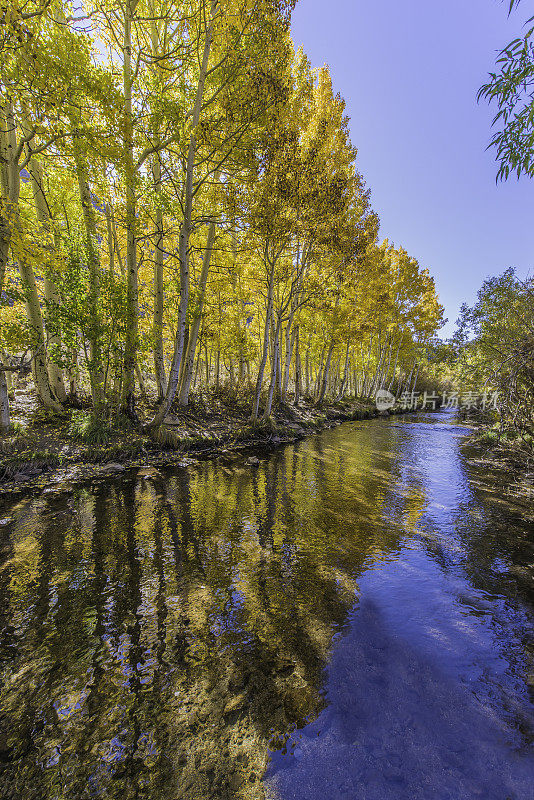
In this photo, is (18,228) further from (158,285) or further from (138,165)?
(158,285)

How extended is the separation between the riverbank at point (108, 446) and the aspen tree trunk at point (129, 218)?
4.65 ft

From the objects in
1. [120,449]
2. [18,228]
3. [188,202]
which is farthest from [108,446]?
[188,202]

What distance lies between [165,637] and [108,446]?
769cm

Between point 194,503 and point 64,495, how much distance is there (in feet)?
10.3

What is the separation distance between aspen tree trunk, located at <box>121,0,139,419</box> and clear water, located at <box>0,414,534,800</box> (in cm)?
545

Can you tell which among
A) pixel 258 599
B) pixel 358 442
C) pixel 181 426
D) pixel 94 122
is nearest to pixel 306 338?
pixel 358 442

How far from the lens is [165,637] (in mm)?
3404

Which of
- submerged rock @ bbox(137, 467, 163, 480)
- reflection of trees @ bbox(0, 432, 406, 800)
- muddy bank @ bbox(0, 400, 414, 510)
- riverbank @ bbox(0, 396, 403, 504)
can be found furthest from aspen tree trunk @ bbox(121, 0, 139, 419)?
reflection of trees @ bbox(0, 432, 406, 800)

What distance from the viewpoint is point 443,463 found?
12.0 meters

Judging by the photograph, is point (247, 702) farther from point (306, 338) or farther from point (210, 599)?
point (306, 338)

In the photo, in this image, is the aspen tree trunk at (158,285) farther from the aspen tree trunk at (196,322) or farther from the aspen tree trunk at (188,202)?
the aspen tree trunk at (188,202)

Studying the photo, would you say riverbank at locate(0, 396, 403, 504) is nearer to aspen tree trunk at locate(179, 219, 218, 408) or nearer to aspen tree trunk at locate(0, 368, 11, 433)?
aspen tree trunk at locate(0, 368, 11, 433)

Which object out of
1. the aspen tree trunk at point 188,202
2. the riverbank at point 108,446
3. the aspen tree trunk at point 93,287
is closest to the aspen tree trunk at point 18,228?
the riverbank at point 108,446

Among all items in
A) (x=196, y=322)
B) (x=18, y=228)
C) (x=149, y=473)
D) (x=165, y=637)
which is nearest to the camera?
(x=165, y=637)
